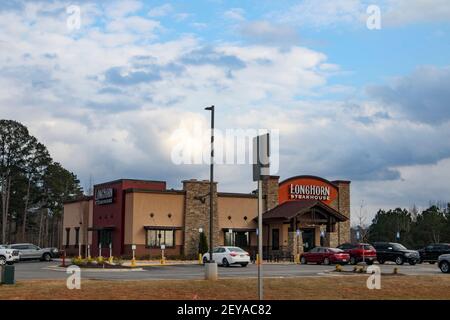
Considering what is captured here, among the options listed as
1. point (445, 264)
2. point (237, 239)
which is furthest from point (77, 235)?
point (445, 264)

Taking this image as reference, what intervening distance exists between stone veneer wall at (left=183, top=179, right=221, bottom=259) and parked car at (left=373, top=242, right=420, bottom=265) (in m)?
14.2

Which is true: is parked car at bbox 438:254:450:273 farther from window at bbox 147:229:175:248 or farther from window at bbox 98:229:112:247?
window at bbox 98:229:112:247

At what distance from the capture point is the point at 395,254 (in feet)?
150

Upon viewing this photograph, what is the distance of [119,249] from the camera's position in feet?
176

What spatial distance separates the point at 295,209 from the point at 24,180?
4655 cm

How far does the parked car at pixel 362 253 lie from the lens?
45062 mm

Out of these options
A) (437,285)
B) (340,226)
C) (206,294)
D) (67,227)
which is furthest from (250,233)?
(206,294)

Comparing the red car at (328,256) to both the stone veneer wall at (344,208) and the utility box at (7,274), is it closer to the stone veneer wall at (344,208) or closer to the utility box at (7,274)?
the stone veneer wall at (344,208)

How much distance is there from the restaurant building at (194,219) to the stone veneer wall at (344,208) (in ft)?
0.34

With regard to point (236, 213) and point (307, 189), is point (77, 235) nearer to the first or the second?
point (236, 213)

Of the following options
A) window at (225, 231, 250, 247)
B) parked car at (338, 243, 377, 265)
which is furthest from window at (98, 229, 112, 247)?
parked car at (338, 243, 377, 265)

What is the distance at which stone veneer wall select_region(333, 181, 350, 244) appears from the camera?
61.6 metres

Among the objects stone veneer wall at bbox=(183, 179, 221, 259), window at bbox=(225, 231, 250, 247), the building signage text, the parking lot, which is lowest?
the parking lot

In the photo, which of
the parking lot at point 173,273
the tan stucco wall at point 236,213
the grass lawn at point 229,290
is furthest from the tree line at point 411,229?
the grass lawn at point 229,290
